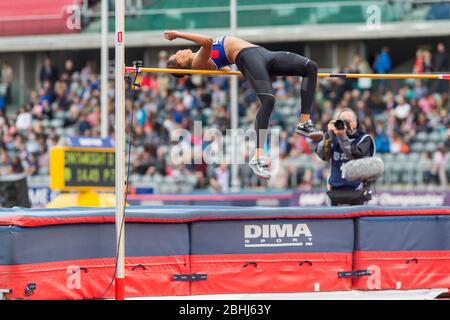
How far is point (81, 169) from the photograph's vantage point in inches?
685

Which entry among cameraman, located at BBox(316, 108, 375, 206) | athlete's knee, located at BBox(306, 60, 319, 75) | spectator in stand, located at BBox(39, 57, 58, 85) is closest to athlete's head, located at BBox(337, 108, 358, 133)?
cameraman, located at BBox(316, 108, 375, 206)

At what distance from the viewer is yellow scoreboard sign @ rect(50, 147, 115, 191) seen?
1716 centimetres

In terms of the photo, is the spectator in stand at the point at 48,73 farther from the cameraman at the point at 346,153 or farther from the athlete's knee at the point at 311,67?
the athlete's knee at the point at 311,67

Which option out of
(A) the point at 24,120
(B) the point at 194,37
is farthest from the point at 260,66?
(A) the point at 24,120

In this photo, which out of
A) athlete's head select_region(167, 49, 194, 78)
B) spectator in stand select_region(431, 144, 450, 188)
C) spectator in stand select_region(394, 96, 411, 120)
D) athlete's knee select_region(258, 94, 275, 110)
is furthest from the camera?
spectator in stand select_region(394, 96, 411, 120)

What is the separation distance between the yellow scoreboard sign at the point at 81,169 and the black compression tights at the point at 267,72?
7.45 meters

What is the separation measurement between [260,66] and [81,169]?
7.84 m

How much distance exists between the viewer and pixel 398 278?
1052cm

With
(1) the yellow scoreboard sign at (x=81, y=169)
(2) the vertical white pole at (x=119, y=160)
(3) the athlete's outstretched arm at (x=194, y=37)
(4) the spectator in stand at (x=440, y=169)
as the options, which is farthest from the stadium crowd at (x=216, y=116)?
(2) the vertical white pole at (x=119, y=160)

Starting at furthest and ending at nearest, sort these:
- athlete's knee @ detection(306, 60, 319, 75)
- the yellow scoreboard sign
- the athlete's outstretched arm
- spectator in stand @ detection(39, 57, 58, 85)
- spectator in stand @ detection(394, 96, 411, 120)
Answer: spectator in stand @ detection(39, 57, 58, 85), spectator in stand @ detection(394, 96, 411, 120), the yellow scoreboard sign, athlete's knee @ detection(306, 60, 319, 75), the athlete's outstretched arm

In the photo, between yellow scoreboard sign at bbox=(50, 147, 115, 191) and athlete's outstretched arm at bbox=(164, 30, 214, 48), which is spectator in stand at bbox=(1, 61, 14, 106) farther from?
athlete's outstretched arm at bbox=(164, 30, 214, 48)

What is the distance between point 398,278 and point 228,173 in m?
13.0

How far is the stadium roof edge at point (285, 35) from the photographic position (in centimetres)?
2661
